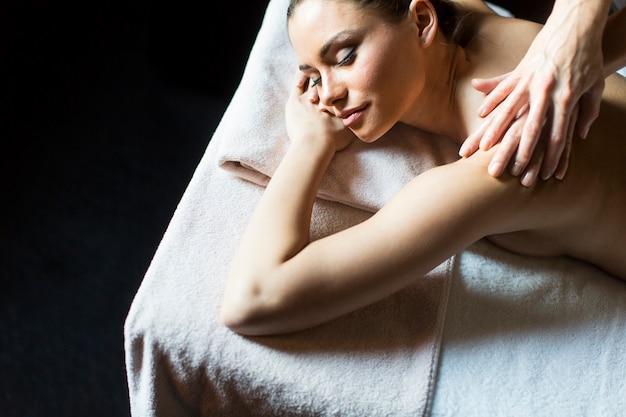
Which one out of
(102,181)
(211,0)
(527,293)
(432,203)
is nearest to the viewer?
(432,203)

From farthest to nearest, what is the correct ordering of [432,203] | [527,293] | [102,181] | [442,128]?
[102,181], [442,128], [527,293], [432,203]

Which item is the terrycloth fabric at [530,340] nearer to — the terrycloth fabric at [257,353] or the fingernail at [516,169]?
the terrycloth fabric at [257,353]

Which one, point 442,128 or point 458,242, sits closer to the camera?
point 458,242

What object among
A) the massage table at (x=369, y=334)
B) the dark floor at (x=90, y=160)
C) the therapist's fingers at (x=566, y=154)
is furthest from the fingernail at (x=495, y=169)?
the dark floor at (x=90, y=160)

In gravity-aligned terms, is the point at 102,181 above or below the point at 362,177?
below

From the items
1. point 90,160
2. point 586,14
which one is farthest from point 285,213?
point 90,160

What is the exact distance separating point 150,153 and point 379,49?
1.05 metres

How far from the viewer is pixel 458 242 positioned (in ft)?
3.08

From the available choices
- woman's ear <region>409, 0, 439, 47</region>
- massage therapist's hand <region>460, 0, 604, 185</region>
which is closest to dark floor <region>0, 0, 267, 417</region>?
woman's ear <region>409, 0, 439, 47</region>

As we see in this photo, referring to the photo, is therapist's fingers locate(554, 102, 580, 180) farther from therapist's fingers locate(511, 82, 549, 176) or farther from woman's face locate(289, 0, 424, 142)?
woman's face locate(289, 0, 424, 142)

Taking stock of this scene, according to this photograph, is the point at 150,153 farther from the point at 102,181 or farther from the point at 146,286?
the point at 146,286

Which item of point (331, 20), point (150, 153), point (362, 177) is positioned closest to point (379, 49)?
point (331, 20)

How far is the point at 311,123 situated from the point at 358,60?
0.57 feet

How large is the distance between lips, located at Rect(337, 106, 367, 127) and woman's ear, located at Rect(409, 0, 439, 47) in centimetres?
18
